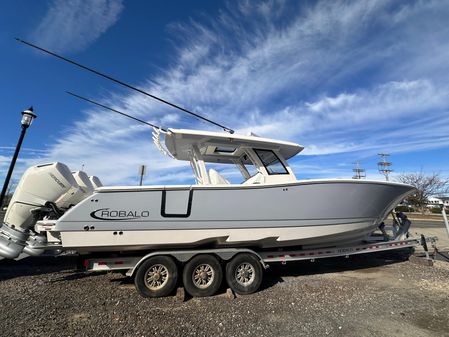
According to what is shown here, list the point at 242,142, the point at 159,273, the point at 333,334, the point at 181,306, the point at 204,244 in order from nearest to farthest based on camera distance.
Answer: the point at 333,334 → the point at 181,306 → the point at 159,273 → the point at 204,244 → the point at 242,142

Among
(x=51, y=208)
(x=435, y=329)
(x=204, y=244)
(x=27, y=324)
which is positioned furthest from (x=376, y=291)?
(x=51, y=208)

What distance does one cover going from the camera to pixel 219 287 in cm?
521

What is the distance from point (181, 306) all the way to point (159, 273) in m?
0.75

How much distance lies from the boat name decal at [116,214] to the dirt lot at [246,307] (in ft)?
4.38

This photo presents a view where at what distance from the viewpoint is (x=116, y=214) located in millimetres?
4883

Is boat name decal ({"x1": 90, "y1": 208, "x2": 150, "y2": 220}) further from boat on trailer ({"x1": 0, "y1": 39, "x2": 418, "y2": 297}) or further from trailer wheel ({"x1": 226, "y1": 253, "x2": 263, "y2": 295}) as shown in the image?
trailer wheel ({"x1": 226, "y1": 253, "x2": 263, "y2": 295})

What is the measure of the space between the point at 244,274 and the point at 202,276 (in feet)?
2.51

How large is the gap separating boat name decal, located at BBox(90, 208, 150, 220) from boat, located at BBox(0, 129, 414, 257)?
0.02 meters

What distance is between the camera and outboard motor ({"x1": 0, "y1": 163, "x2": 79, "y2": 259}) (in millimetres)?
5312

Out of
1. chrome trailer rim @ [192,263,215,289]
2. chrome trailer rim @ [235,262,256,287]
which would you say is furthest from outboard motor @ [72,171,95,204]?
chrome trailer rim @ [235,262,256,287]

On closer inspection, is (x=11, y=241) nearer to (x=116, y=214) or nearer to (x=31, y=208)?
(x=31, y=208)

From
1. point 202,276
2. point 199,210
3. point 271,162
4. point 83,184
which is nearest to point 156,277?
point 202,276

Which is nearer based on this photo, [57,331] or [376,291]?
[57,331]

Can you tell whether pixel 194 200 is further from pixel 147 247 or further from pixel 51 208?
pixel 51 208
